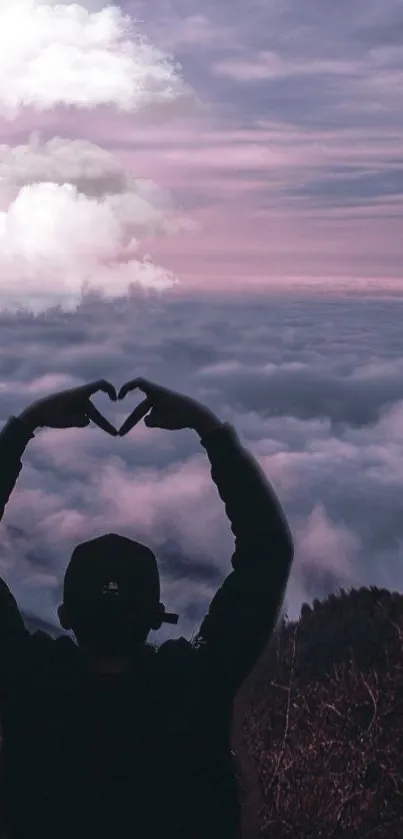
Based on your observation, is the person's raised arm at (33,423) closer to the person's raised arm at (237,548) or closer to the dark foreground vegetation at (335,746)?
the person's raised arm at (237,548)

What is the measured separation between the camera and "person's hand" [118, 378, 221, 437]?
2.69 metres

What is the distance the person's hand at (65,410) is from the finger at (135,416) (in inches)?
3.1

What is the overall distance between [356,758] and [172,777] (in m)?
5.12

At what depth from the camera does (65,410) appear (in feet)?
8.90

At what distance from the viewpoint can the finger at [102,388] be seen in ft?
8.76

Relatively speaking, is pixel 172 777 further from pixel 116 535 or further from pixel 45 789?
pixel 116 535

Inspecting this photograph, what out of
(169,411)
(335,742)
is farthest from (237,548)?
(335,742)

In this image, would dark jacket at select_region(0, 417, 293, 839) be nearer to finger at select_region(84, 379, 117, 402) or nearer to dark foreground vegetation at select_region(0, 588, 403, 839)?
finger at select_region(84, 379, 117, 402)

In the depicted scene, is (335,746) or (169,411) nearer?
(169,411)

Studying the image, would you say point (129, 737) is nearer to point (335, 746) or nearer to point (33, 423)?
point (33, 423)

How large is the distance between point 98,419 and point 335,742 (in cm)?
549

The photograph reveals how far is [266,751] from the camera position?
7980 mm

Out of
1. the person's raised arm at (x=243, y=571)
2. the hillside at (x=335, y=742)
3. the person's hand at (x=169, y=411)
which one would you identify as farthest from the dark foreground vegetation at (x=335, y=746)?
the person's hand at (x=169, y=411)

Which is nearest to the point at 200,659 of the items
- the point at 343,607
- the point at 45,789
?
the point at 45,789
